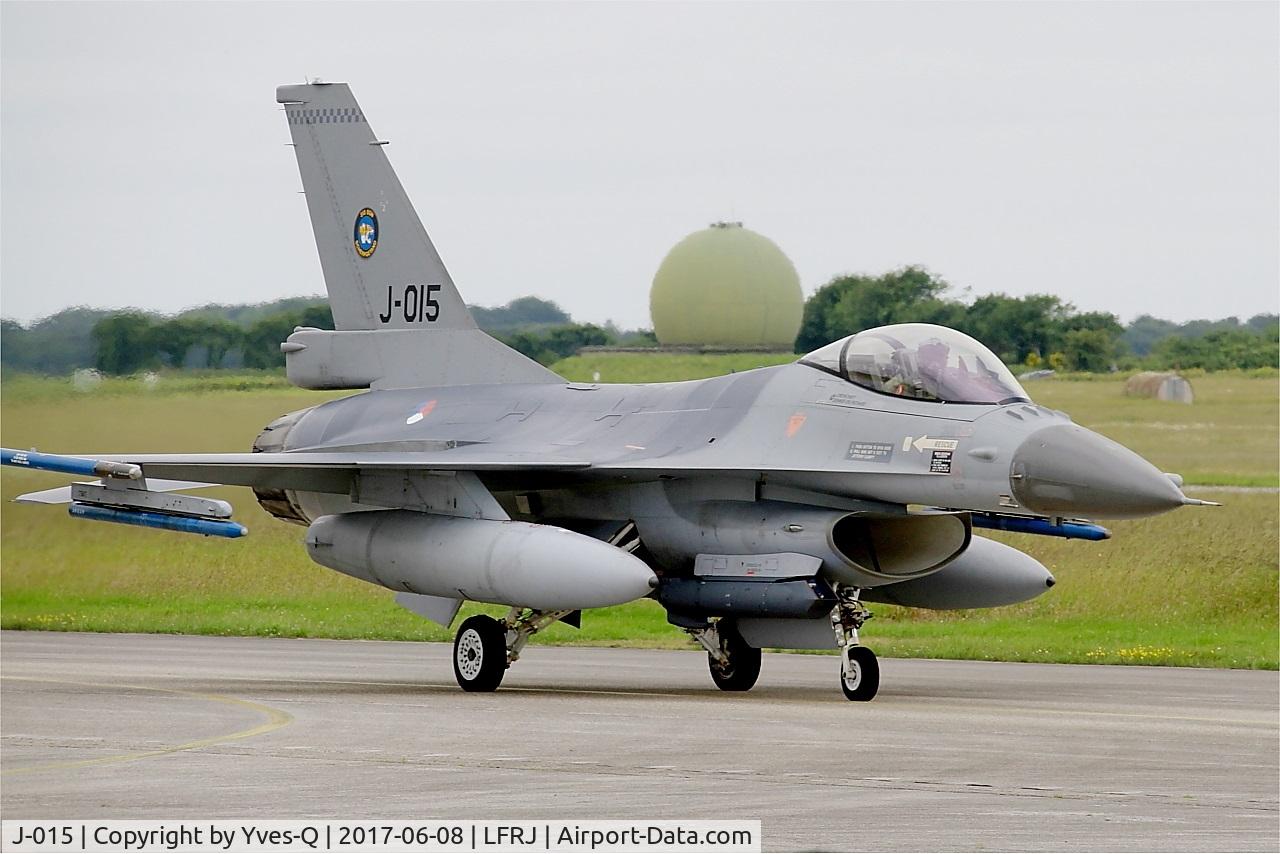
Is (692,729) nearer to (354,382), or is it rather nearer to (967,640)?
(354,382)

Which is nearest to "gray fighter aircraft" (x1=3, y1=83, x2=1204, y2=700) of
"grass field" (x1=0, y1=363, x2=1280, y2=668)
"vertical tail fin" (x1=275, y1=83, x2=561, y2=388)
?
"vertical tail fin" (x1=275, y1=83, x2=561, y2=388)

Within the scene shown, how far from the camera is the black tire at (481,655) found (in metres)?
15.7

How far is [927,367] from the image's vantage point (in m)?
14.3

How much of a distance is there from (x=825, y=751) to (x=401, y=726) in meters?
2.95

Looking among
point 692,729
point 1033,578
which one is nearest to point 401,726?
point 692,729

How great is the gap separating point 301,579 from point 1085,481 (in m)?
16.9

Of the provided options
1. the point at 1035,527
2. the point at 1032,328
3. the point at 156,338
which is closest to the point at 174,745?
the point at 1035,527

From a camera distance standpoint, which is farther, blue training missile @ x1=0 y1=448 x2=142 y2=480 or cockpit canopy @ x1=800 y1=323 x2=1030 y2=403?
blue training missile @ x1=0 y1=448 x2=142 y2=480

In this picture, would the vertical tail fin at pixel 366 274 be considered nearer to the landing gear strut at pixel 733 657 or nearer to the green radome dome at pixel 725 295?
the landing gear strut at pixel 733 657

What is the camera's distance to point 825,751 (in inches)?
430

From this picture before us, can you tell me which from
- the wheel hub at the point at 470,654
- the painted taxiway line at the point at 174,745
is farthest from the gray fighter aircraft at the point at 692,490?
the painted taxiway line at the point at 174,745

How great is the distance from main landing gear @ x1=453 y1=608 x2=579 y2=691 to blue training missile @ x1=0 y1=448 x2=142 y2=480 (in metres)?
3.01

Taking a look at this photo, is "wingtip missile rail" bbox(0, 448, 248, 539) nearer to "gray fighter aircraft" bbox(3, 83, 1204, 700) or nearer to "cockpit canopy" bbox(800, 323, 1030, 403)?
"gray fighter aircraft" bbox(3, 83, 1204, 700)

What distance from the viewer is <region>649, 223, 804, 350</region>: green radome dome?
142ft
